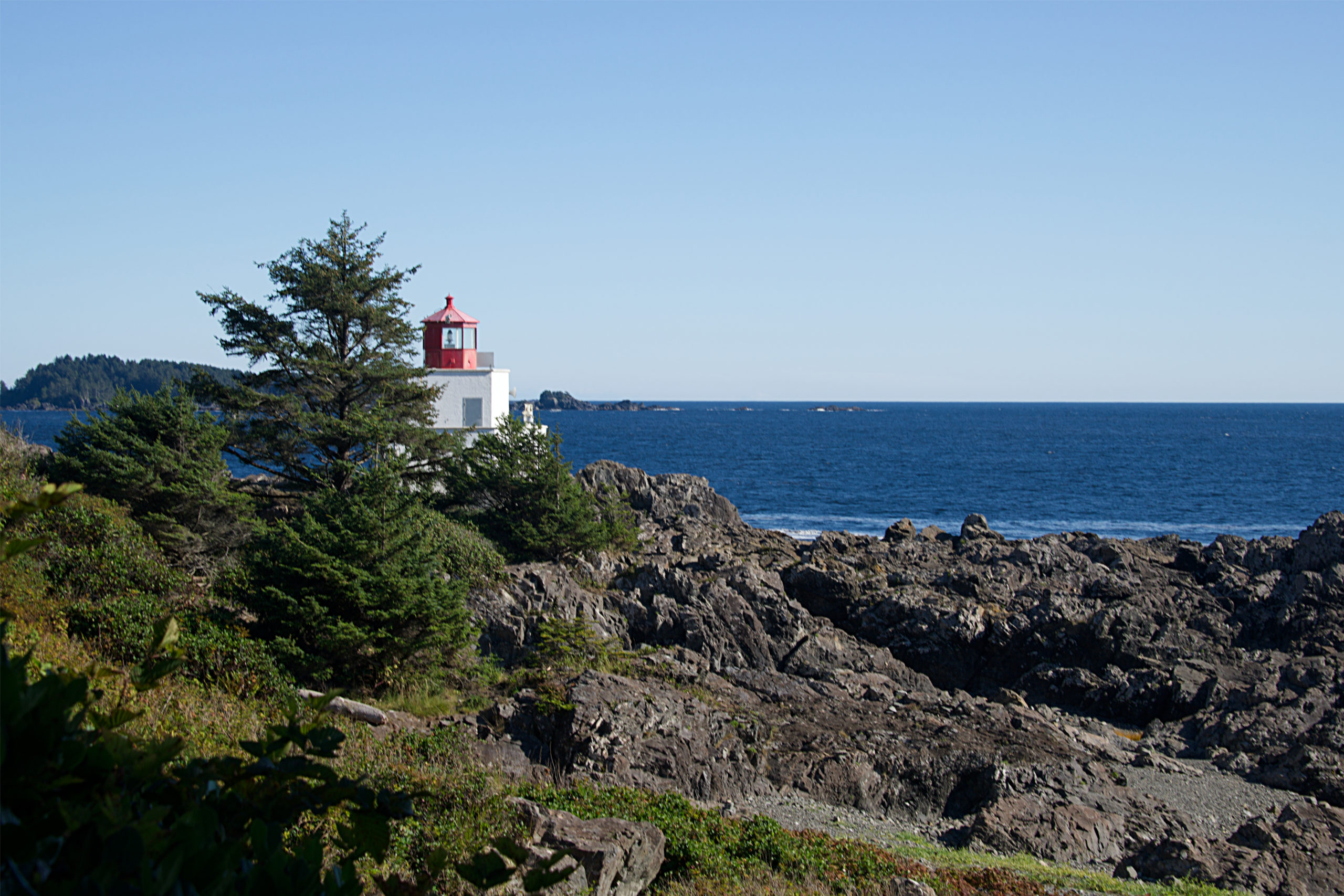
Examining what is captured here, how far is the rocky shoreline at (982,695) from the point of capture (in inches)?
465

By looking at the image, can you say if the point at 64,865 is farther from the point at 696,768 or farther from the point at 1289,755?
the point at 1289,755

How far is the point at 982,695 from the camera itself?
1991 centimetres

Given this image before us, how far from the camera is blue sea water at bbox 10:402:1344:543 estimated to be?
173ft

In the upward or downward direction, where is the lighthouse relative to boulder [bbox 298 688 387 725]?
upward

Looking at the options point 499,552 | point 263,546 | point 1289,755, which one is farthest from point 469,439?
point 1289,755

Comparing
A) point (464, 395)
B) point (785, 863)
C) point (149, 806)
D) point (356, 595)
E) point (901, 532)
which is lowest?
point (901, 532)

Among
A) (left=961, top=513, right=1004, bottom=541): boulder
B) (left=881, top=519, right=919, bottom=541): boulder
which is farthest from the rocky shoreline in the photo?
(left=881, top=519, right=919, bottom=541): boulder

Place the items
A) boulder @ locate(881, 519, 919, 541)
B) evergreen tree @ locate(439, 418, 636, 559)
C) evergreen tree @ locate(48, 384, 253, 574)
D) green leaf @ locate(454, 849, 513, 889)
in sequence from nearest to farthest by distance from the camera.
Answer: green leaf @ locate(454, 849, 513, 889)
evergreen tree @ locate(48, 384, 253, 574)
evergreen tree @ locate(439, 418, 636, 559)
boulder @ locate(881, 519, 919, 541)

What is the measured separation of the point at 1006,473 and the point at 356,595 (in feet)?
232

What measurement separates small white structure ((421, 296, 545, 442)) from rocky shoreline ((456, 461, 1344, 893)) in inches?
301

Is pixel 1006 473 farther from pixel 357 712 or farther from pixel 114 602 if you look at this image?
pixel 114 602

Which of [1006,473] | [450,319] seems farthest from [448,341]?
[1006,473]

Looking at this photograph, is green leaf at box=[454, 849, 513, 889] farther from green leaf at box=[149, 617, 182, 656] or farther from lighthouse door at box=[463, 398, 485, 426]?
lighthouse door at box=[463, 398, 485, 426]

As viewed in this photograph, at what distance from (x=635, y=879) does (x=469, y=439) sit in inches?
893
